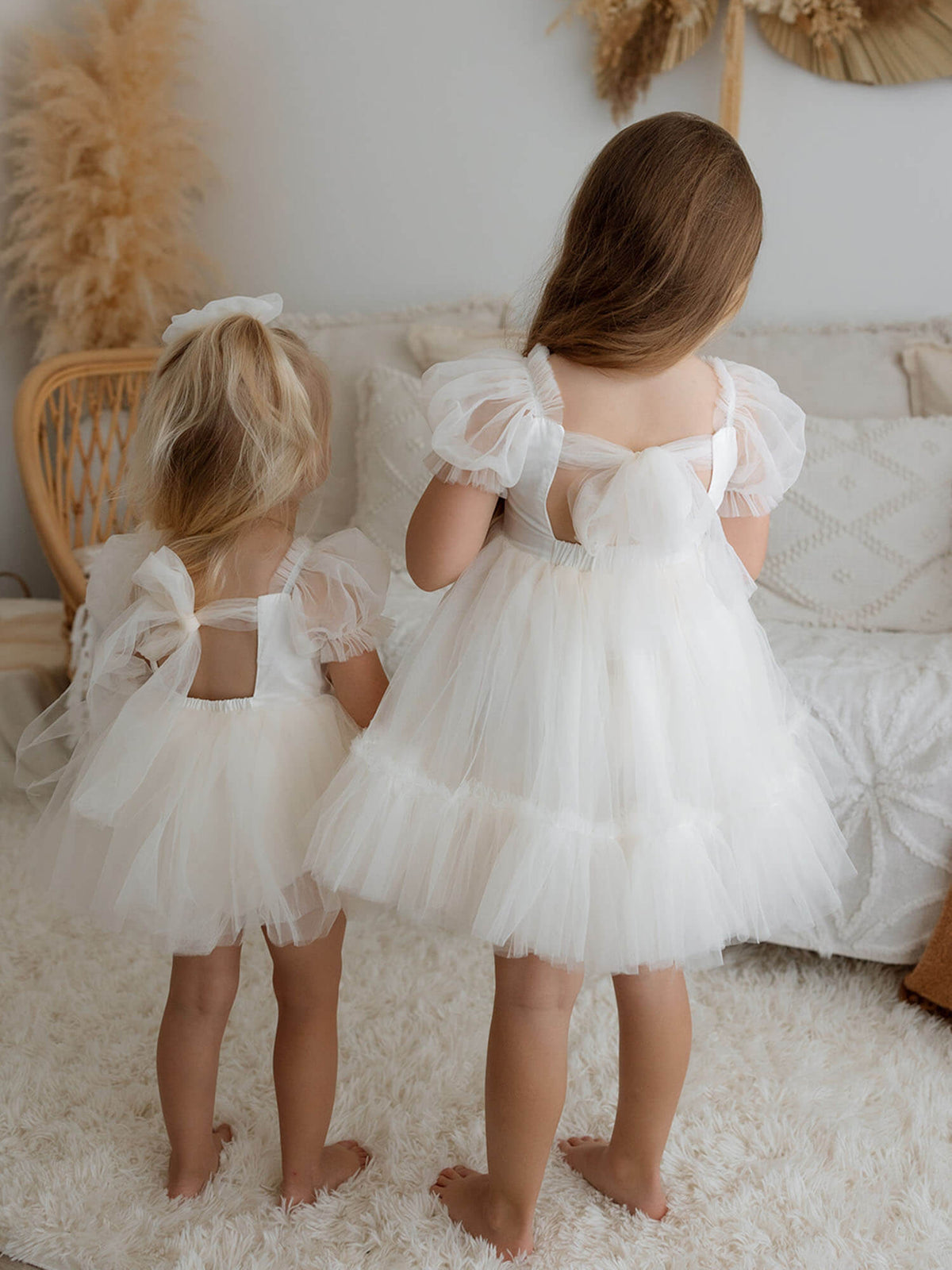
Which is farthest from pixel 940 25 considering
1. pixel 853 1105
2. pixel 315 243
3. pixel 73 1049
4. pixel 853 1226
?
pixel 73 1049

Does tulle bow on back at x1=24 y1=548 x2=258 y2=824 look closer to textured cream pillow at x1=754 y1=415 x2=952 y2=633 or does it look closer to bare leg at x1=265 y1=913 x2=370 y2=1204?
bare leg at x1=265 y1=913 x2=370 y2=1204

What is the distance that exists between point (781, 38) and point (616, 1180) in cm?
204

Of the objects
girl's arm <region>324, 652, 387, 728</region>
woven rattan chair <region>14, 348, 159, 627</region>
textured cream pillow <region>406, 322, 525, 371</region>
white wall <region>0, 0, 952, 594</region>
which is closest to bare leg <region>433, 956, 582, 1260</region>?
girl's arm <region>324, 652, 387, 728</region>

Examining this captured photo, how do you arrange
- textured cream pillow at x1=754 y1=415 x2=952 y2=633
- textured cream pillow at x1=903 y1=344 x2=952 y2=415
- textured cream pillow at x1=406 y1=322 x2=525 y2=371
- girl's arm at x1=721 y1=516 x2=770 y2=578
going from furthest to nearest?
textured cream pillow at x1=406 y1=322 x2=525 y2=371 → textured cream pillow at x1=903 y1=344 x2=952 y2=415 → textured cream pillow at x1=754 y1=415 x2=952 y2=633 → girl's arm at x1=721 y1=516 x2=770 y2=578

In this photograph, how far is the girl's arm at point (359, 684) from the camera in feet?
3.70

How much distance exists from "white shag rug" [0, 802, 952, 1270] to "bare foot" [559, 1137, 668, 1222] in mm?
14

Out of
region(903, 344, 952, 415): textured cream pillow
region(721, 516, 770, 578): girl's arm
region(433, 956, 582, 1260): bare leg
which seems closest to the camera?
region(433, 956, 582, 1260): bare leg

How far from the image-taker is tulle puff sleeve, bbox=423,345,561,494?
0.97 metres

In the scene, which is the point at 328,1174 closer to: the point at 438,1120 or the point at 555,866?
the point at 438,1120

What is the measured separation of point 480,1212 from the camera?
3.77 ft

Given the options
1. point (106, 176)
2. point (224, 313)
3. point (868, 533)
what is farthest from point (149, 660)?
point (106, 176)

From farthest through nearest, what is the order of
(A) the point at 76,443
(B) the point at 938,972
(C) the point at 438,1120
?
(A) the point at 76,443 < (B) the point at 938,972 < (C) the point at 438,1120

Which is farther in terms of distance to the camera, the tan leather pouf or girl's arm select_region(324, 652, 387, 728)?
the tan leather pouf

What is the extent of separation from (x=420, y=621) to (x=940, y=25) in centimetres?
147
